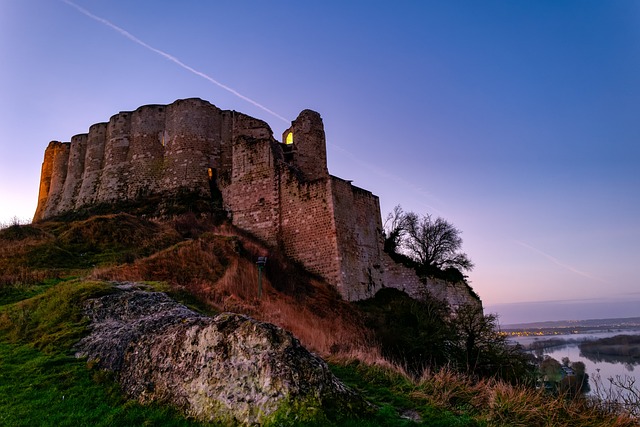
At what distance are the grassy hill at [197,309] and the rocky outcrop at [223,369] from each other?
0.27 m

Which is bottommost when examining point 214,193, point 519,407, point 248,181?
point 519,407

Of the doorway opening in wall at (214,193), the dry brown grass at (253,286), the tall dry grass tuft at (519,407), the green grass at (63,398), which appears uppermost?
the doorway opening in wall at (214,193)

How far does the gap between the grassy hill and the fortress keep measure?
1.58 metres

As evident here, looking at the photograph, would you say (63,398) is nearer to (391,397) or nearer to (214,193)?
(391,397)

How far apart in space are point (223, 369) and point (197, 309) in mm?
4656

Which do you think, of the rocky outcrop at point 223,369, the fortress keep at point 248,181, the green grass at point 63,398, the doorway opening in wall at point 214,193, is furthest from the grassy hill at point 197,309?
the doorway opening in wall at point 214,193

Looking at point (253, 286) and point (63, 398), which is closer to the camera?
point (63, 398)

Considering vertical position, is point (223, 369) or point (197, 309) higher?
point (197, 309)

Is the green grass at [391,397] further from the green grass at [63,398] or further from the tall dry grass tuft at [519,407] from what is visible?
the green grass at [63,398]

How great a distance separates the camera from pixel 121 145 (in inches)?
1243

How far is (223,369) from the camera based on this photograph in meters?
5.25

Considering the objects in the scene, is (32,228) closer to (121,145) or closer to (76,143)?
(121,145)

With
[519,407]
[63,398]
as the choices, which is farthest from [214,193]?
[519,407]

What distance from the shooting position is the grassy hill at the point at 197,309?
511 centimetres
